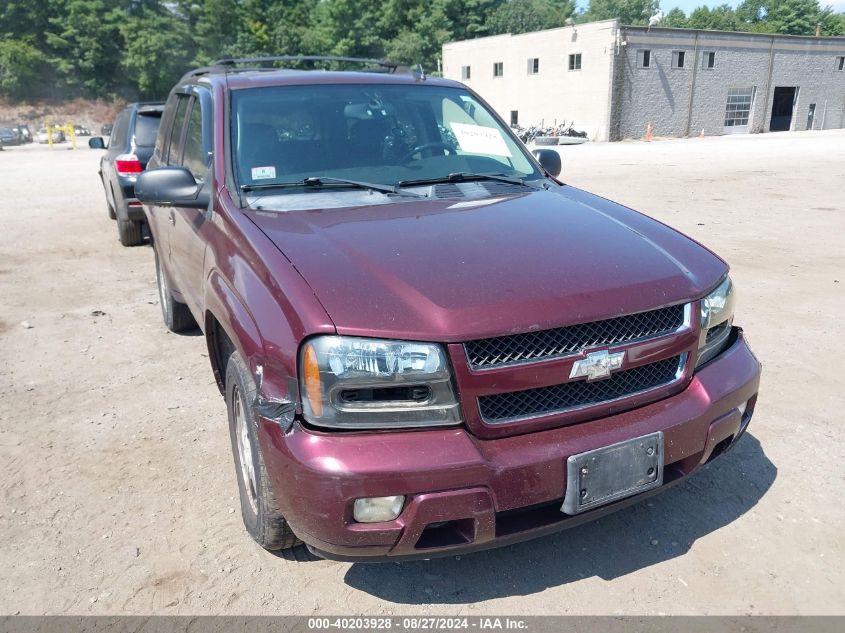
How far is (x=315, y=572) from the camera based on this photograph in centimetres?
268

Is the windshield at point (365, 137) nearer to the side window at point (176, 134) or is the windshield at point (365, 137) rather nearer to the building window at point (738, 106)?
the side window at point (176, 134)

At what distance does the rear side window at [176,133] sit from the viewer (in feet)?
14.2

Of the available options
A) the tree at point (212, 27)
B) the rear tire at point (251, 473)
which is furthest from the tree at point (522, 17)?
the rear tire at point (251, 473)

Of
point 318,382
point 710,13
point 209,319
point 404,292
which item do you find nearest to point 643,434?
point 404,292

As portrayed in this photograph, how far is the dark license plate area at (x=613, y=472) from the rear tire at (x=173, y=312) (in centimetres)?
362

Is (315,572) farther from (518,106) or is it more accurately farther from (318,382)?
(518,106)

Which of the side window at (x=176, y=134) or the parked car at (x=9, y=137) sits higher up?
the side window at (x=176, y=134)

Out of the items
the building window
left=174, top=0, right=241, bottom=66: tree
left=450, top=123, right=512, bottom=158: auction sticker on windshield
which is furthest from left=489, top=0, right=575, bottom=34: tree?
left=450, top=123, right=512, bottom=158: auction sticker on windshield

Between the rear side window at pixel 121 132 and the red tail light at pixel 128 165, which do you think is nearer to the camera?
the red tail light at pixel 128 165

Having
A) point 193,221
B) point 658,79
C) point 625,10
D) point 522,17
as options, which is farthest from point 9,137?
point 625,10

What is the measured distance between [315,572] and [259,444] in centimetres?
69

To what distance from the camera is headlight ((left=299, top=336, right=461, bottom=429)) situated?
2113 mm

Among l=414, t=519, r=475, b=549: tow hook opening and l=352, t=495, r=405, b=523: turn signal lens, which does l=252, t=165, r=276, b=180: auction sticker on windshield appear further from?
l=414, t=519, r=475, b=549: tow hook opening

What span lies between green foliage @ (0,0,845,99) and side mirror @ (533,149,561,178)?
50.8m
